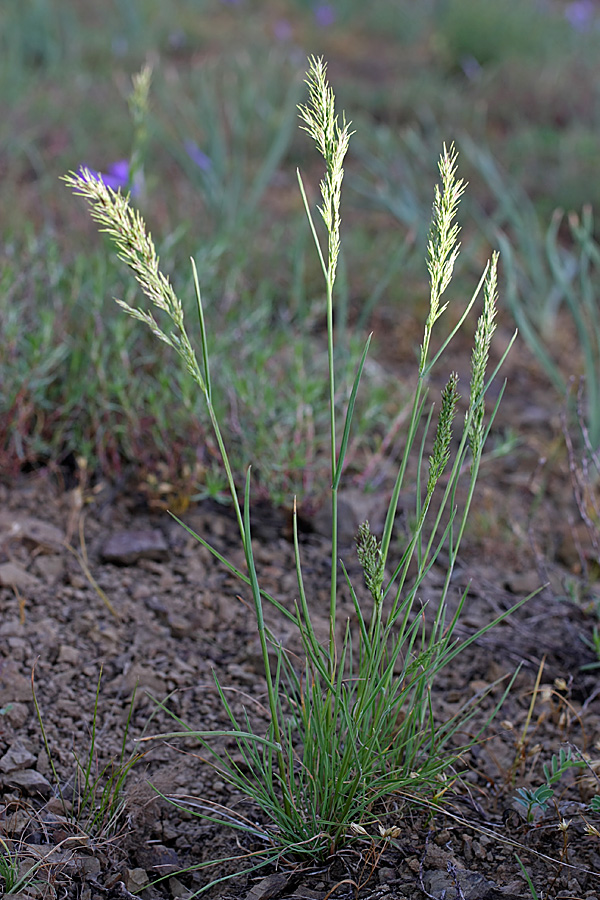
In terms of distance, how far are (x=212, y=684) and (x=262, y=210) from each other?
8.98ft

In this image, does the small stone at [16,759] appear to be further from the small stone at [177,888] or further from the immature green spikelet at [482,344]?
the immature green spikelet at [482,344]

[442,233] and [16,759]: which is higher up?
[442,233]

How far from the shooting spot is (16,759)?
132 cm

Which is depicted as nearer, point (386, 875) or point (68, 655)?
point (386, 875)

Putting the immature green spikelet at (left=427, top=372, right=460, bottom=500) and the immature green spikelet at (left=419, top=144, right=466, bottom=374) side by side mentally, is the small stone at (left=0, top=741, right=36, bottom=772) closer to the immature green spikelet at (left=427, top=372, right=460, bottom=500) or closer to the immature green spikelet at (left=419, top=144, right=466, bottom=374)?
the immature green spikelet at (left=427, top=372, right=460, bottom=500)

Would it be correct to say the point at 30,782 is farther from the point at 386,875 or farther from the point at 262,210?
the point at 262,210

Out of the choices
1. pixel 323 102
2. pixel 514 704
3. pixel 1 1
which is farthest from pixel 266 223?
pixel 1 1

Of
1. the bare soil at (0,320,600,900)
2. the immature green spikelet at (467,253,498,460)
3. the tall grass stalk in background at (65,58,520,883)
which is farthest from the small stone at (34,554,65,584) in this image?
the immature green spikelet at (467,253,498,460)

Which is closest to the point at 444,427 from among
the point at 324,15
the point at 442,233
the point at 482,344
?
the point at 482,344

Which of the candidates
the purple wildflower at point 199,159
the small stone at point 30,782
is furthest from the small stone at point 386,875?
the purple wildflower at point 199,159

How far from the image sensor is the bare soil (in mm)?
1182

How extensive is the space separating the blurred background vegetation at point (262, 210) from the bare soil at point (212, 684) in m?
0.15

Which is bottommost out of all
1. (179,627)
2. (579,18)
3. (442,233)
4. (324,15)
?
(179,627)

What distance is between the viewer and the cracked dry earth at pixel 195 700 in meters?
1.18
